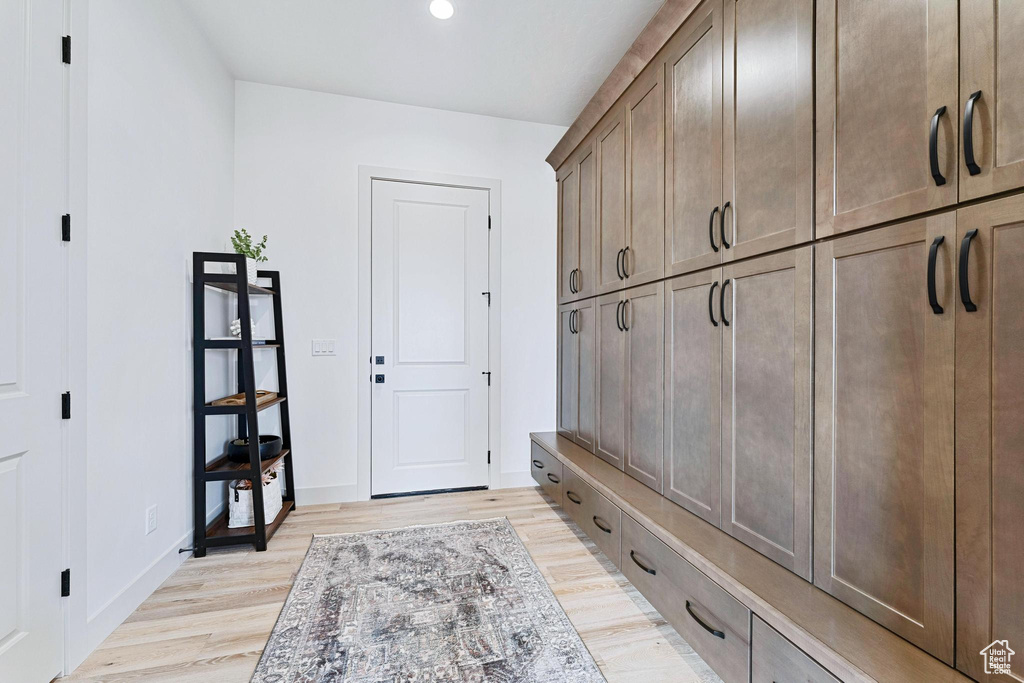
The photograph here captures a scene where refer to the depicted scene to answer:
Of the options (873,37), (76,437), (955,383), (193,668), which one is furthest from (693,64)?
(193,668)

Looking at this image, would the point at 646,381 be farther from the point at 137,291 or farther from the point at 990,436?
the point at 137,291

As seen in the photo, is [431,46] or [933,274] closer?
[933,274]

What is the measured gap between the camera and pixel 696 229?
1741mm

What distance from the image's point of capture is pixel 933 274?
36.4 inches

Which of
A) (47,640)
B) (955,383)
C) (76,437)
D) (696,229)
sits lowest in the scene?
(47,640)

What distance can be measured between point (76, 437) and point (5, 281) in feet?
1.87

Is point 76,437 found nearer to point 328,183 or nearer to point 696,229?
point 328,183

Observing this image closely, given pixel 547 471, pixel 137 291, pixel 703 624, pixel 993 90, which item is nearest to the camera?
pixel 993 90

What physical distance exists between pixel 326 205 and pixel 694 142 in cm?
240

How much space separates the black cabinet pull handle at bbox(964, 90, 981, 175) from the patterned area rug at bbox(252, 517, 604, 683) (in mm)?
1700

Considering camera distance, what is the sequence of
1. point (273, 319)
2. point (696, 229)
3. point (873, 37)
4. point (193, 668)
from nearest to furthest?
point (873, 37)
point (193, 668)
point (696, 229)
point (273, 319)

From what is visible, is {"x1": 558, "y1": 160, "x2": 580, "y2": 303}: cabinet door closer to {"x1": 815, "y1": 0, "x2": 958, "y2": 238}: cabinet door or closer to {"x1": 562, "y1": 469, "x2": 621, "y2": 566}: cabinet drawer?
{"x1": 562, "y1": 469, "x2": 621, "y2": 566}: cabinet drawer

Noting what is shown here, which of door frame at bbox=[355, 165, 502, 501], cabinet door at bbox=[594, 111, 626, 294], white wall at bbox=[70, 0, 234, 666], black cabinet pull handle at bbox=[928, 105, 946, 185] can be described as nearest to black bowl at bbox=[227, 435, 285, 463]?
white wall at bbox=[70, 0, 234, 666]

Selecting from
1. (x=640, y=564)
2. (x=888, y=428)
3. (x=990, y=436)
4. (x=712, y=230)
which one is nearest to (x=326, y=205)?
(x=712, y=230)
